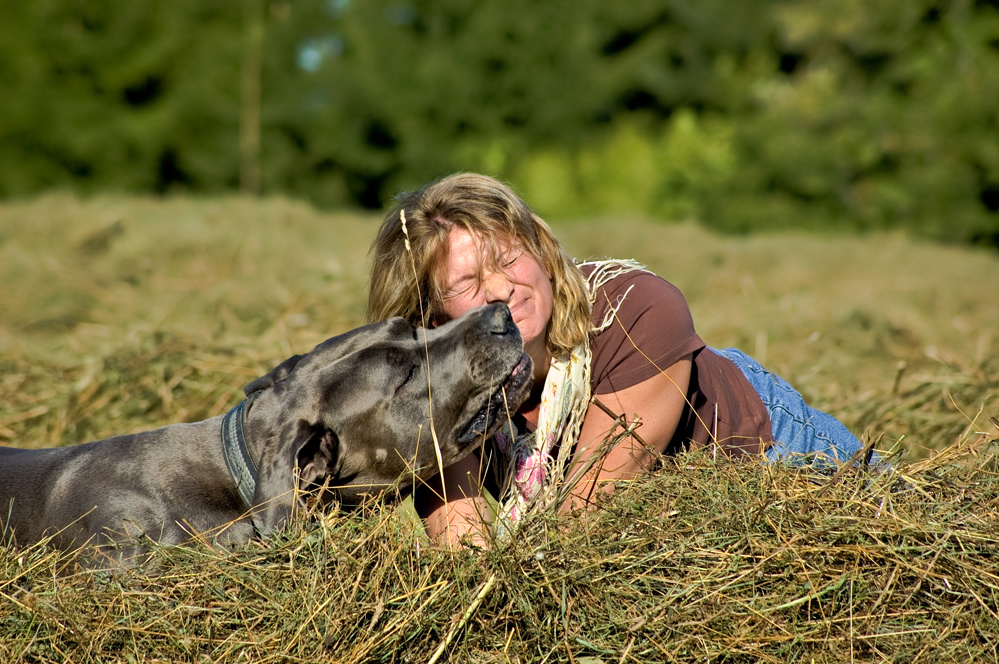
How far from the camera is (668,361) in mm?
3291

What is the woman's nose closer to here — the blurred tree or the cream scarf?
the cream scarf

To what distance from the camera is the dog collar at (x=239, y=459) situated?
3.00 meters

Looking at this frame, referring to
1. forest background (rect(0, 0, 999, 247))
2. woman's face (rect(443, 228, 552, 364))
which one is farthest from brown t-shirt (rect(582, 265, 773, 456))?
forest background (rect(0, 0, 999, 247))

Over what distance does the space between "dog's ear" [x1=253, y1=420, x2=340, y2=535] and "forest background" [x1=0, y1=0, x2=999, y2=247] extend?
19.0 m

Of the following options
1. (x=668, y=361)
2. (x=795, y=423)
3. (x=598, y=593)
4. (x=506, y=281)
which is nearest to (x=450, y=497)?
(x=506, y=281)

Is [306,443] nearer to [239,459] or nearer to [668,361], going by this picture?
[239,459]

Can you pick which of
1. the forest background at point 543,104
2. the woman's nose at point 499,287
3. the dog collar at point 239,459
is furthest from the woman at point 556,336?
the forest background at point 543,104

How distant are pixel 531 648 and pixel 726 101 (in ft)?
79.2

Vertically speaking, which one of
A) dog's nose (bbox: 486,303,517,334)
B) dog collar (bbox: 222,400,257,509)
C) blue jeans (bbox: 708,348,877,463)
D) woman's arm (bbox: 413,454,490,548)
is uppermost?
dog's nose (bbox: 486,303,517,334)

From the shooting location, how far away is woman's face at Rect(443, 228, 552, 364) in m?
3.30

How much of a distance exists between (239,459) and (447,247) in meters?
1.06

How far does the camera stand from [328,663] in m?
2.33

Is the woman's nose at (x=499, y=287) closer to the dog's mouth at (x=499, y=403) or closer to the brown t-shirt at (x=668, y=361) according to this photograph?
the dog's mouth at (x=499, y=403)

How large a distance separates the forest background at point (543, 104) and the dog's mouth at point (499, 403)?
737 inches
